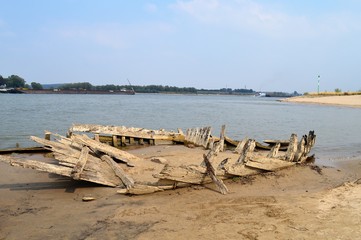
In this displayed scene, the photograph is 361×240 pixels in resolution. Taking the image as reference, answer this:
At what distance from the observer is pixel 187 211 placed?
655 centimetres

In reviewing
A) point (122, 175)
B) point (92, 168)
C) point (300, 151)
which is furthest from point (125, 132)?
point (300, 151)

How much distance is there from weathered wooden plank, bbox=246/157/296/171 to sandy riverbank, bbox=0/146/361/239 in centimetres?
37

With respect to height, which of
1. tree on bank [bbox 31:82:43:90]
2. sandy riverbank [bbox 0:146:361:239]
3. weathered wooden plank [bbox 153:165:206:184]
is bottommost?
sandy riverbank [bbox 0:146:361:239]

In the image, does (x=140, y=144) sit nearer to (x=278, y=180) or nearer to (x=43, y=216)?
(x=278, y=180)

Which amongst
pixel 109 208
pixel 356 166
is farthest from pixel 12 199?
pixel 356 166

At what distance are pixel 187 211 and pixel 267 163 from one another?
165 inches

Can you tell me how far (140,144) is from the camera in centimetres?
1697

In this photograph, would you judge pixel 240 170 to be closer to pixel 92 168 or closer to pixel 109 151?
pixel 92 168

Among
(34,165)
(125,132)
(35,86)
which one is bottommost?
(125,132)

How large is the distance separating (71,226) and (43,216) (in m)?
1.05

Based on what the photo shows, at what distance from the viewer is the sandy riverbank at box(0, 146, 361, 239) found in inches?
211

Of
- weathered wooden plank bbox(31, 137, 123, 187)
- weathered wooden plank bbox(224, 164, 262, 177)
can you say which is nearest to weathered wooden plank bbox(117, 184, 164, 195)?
weathered wooden plank bbox(31, 137, 123, 187)

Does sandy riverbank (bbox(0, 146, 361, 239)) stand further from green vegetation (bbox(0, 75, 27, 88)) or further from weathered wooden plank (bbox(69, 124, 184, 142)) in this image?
green vegetation (bbox(0, 75, 27, 88))

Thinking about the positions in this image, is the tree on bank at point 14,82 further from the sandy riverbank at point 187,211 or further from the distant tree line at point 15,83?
the sandy riverbank at point 187,211
